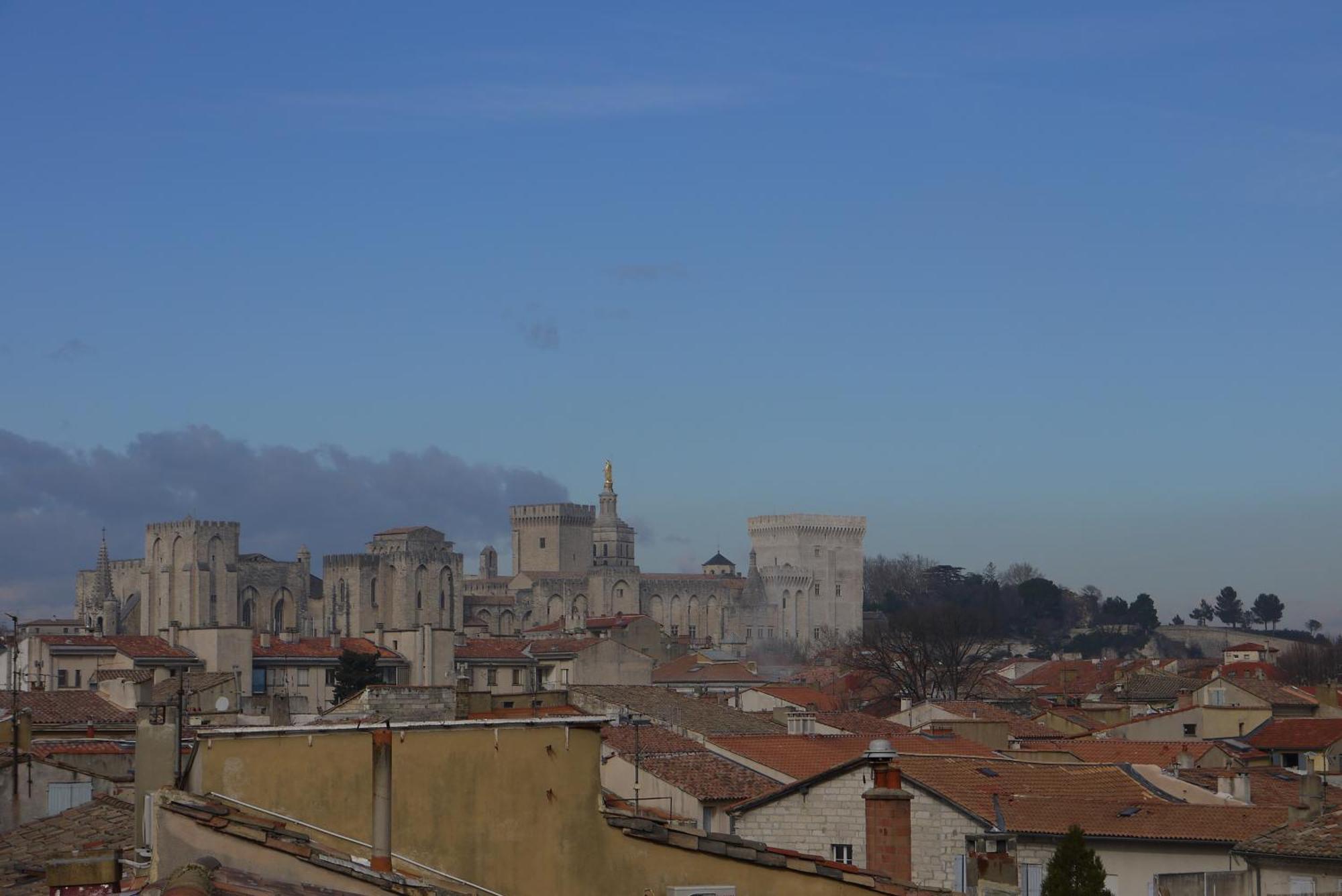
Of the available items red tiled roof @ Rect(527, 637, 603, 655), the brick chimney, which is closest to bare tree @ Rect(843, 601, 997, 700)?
red tiled roof @ Rect(527, 637, 603, 655)

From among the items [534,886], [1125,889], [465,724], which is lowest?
[1125,889]

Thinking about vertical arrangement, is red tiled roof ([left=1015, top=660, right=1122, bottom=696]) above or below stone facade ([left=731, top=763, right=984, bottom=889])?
below

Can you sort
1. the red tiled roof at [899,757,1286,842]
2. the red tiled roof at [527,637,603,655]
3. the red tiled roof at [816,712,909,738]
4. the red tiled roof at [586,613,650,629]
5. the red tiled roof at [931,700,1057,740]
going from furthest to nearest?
1. the red tiled roof at [586,613,650,629]
2. the red tiled roof at [527,637,603,655]
3. the red tiled roof at [931,700,1057,740]
4. the red tiled roof at [816,712,909,738]
5. the red tiled roof at [899,757,1286,842]

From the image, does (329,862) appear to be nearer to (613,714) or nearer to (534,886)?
(534,886)

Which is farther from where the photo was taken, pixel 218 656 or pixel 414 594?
pixel 414 594

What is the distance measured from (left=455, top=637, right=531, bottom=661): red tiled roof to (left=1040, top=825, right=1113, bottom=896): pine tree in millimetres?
52027

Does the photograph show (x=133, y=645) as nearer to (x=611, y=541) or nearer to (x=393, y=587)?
(x=393, y=587)

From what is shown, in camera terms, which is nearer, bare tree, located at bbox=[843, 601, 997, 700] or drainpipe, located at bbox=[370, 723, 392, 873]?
drainpipe, located at bbox=[370, 723, 392, 873]

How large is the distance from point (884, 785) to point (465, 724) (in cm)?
350

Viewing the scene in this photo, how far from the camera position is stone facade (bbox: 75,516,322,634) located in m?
121

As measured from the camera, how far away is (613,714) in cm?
2903

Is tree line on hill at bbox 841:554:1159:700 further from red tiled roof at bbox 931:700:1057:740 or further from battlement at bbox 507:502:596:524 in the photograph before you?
red tiled roof at bbox 931:700:1057:740

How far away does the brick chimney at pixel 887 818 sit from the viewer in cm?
1185

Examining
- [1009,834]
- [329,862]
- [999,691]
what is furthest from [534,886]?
[999,691]
